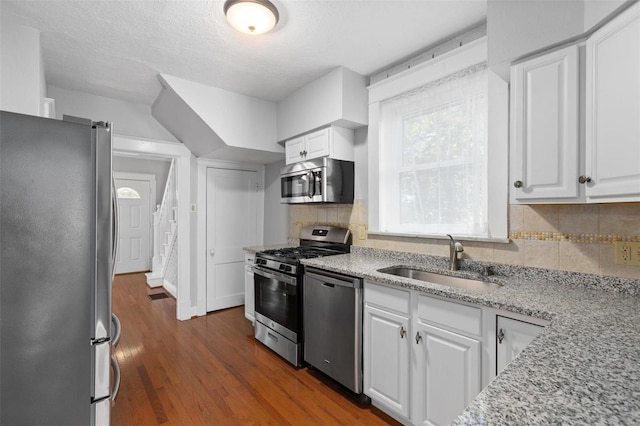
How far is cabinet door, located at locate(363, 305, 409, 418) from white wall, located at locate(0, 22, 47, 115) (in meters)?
2.71

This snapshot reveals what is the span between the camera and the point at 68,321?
1222 mm

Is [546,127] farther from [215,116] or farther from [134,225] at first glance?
[134,225]

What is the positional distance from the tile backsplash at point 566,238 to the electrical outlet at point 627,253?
0.07 ft

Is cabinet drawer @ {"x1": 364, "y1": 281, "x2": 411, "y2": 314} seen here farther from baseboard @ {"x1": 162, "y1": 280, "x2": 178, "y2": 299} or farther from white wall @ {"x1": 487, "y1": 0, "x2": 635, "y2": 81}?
baseboard @ {"x1": 162, "y1": 280, "x2": 178, "y2": 299}

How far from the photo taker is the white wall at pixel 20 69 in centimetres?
203

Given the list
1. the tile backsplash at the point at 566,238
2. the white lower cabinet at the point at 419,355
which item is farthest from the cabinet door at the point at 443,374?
the tile backsplash at the point at 566,238

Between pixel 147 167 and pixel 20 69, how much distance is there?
499cm

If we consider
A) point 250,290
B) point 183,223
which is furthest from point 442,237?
point 183,223

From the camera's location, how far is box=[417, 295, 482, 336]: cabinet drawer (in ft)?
5.05

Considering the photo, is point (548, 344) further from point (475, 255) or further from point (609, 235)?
point (475, 255)

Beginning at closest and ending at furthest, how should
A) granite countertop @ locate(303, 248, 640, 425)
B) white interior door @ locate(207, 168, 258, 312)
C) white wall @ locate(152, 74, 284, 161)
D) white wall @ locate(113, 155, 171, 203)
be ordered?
granite countertop @ locate(303, 248, 640, 425), white wall @ locate(152, 74, 284, 161), white interior door @ locate(207, 168, 258, 312), white wall @ locate(113, 155, 171, 203)

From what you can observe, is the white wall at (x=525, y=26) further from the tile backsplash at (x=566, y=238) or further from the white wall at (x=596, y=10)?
the tile backsplash at (x=566, y=238)

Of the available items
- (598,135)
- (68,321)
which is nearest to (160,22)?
(68,321)

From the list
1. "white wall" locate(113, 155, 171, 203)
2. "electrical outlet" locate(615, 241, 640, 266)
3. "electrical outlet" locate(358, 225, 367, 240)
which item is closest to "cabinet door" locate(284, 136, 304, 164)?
"electrical outlet" locate(358, 225, 367, 240)
